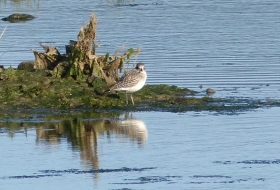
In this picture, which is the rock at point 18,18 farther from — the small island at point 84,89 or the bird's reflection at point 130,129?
the bird's reflection at point 130,129

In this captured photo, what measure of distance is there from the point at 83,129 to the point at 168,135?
1.50 meters

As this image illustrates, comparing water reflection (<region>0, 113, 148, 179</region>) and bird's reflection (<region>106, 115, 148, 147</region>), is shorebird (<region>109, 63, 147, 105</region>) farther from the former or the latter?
bird's reflection (<region>106, 115, 148, 147</region>)

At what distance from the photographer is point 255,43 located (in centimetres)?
2567

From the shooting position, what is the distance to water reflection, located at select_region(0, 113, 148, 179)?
13.7 metres

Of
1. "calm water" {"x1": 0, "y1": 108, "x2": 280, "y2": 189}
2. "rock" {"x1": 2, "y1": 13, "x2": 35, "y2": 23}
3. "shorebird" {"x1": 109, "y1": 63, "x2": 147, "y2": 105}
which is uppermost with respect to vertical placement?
"rock" {"x1": 2, "y1": 13, "x2": 35, "y2": 23}

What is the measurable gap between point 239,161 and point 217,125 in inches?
100

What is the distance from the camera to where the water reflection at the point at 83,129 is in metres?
13.7

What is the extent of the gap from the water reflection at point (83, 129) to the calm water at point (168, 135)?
16 millimetres

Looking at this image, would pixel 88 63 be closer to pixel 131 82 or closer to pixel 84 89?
pixel 84 89

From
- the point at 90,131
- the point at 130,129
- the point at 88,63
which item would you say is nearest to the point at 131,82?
the point at 88,63

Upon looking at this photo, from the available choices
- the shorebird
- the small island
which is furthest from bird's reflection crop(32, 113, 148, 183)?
the small island

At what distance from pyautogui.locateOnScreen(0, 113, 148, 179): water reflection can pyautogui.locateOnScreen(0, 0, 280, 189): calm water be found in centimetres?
2

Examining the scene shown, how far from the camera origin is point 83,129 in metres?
14.7

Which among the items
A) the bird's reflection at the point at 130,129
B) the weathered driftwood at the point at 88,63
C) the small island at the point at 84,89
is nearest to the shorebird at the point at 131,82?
the small island at the point at 84,89
